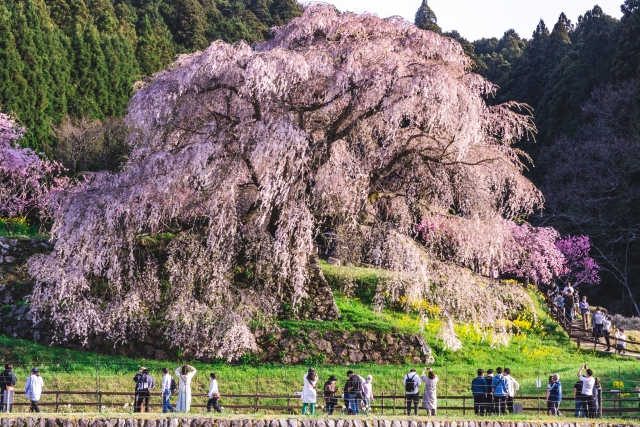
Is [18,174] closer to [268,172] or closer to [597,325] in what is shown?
[268,172]

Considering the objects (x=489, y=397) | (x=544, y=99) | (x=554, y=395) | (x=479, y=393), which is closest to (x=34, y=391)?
(x=479, y=393)

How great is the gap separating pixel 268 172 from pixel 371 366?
6.00 meters

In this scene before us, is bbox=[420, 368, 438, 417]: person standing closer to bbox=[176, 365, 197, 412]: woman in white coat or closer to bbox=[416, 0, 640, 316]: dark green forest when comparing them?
bbox=[176, 365, 197, 412]: woman in white coat

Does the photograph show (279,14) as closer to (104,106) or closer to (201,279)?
(104,106)

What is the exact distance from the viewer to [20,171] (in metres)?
34.1

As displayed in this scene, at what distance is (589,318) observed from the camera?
99.2ft

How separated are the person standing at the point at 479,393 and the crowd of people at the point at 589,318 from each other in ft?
33.8

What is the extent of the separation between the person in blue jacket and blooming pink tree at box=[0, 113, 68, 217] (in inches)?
885

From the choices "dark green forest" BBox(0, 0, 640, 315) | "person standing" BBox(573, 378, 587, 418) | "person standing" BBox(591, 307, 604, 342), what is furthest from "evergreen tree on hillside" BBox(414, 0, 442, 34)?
"person standing" BBox(573, 378, 587, 418)

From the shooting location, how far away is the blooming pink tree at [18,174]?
112 feet

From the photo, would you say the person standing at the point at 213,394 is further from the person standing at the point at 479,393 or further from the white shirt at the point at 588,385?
the white shirt at the point at 588,385

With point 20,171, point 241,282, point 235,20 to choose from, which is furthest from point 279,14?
point 241,282

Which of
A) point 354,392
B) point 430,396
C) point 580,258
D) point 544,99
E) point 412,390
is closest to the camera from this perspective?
point 354,392

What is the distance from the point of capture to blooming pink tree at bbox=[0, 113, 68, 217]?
112 feet
